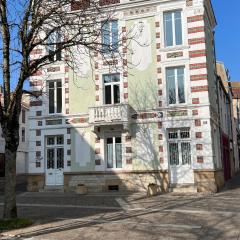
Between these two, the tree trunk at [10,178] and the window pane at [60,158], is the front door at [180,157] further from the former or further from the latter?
the tree trunk at [10,178]

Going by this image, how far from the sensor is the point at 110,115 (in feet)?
70.6

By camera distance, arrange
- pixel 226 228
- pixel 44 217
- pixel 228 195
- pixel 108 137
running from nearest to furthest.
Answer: pixel 226 228, pixel 44 217, pixel 228 195, pixel 108 137

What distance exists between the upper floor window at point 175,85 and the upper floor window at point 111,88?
2.76 m

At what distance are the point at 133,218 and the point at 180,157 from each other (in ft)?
29.4

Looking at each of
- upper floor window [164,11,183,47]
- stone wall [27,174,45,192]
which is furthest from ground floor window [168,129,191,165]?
stone wall [27,174,45,192]

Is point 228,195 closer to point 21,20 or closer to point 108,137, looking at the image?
point 108,137

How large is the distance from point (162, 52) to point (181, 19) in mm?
2001

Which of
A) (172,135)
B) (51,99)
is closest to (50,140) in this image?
(51,99)

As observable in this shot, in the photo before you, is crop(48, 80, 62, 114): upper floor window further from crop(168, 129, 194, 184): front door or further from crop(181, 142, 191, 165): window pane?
crop(181, 142, 191, 165): window pane

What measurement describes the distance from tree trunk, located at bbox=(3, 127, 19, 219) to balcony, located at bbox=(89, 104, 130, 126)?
31.3 feet

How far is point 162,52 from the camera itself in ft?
71.8

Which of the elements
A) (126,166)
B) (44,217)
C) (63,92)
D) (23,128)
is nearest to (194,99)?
(126,166)

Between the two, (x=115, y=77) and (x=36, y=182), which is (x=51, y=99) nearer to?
(x=115, y=77)

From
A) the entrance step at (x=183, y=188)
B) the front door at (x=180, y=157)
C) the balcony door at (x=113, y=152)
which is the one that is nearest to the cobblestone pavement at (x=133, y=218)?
the entrance step at (x=183, y=188)
